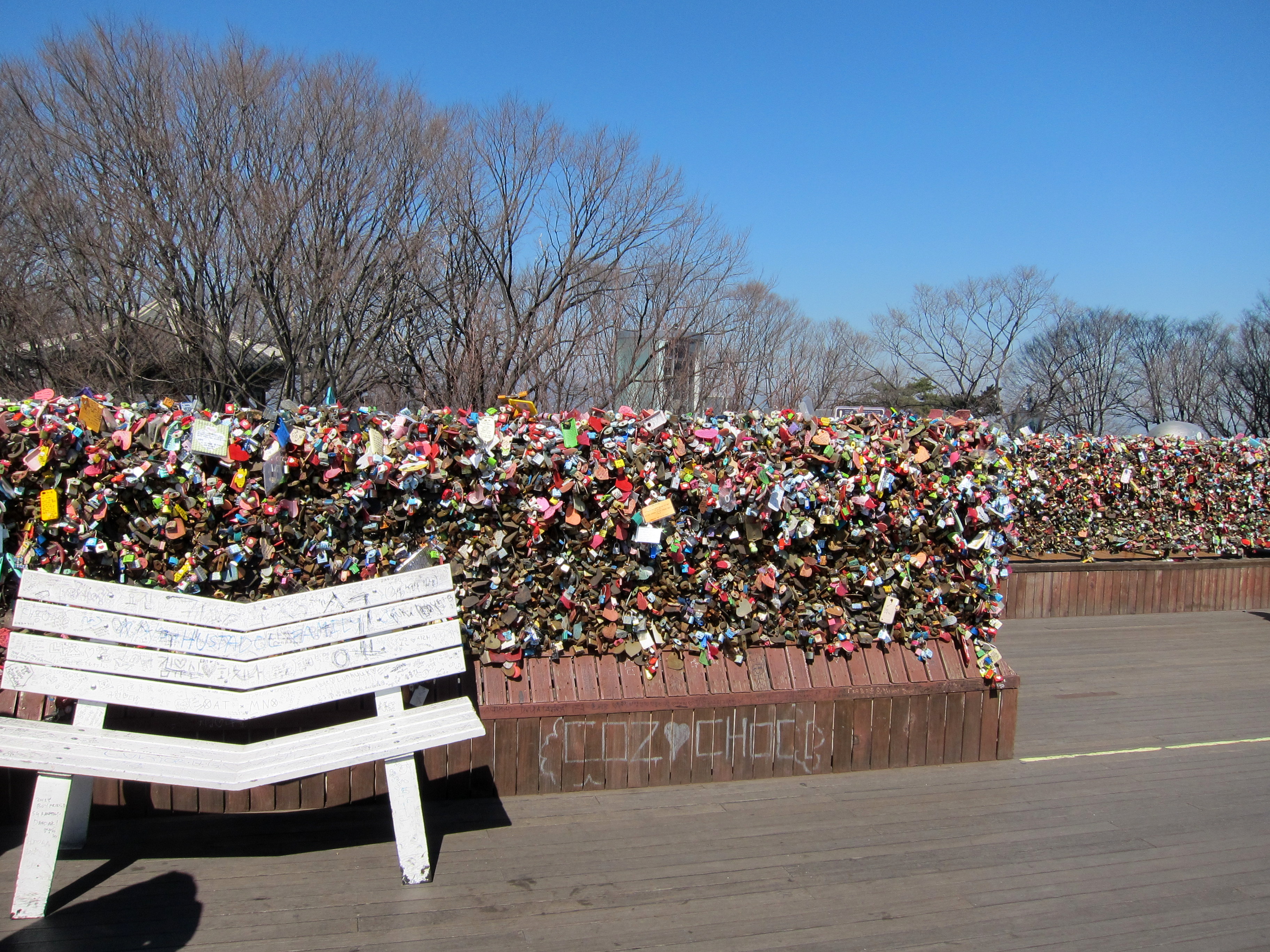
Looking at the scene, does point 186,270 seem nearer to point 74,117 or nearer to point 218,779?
point 74,117

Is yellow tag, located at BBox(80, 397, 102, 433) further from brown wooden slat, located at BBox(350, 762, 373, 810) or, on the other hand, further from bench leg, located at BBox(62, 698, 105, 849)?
brown wooden slat, located at BBox(350, 762, 373, 810)

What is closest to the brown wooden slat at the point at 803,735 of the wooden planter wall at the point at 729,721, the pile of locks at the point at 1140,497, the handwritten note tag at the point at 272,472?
the wooden planter wall at the point at 729,721

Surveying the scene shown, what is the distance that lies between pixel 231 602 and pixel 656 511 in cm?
188

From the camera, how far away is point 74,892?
341 cm

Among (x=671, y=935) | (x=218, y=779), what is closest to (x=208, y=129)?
(x=218, y=779)

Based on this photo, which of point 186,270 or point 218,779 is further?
point 186,270

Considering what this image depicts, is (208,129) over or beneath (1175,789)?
over

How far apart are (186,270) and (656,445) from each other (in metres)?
12.5

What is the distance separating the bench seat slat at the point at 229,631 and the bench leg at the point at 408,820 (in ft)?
1.11

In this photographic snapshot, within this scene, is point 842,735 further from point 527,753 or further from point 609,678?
point 527,753

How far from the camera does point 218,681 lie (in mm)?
3604

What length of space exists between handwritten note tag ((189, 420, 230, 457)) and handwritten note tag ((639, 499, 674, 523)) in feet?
6.03

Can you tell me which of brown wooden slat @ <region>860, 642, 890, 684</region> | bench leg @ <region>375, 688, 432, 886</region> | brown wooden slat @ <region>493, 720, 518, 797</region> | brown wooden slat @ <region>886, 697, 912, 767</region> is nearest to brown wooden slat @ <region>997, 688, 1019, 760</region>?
→ brown wooden slat @ <region>886, 697, 912, 767</region>

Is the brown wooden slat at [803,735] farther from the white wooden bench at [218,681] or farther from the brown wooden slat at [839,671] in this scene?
the white wooden bench at [218,681]
